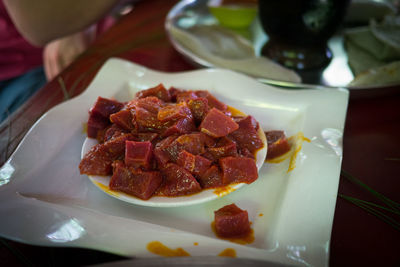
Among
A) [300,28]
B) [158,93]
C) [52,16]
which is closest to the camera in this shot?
[158,93]

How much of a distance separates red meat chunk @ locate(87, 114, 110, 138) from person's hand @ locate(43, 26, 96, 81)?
1.37 m

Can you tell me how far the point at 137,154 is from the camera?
115 centimetres

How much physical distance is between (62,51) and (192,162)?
80.1 inches

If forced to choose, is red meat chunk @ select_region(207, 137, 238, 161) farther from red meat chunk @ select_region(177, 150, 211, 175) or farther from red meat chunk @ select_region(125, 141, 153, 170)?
red meat chunk @ select_region(125, 141, 153, 170)

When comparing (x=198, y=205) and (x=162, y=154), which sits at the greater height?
(x=162, y=154)

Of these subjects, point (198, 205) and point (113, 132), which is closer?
point (198, 205)

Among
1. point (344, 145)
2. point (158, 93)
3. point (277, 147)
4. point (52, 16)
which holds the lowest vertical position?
point (344, 145)

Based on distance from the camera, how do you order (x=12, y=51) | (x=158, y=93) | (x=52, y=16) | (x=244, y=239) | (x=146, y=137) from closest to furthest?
(x=244, y=239)
(x=146, y=137)
(x=158, y=93)
(x=52, y=16)
(x=12, y=51)

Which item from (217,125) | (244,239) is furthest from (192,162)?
(244,239)

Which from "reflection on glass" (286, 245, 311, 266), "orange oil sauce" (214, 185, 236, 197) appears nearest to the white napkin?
"orange oil sauce" (214, 185, 236, 197)

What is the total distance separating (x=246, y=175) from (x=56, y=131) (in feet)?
2.76

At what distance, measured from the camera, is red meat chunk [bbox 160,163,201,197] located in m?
1.14

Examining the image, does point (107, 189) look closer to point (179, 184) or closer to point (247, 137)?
point (179, 184)

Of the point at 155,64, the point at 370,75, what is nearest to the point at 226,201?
the point at 370,75
